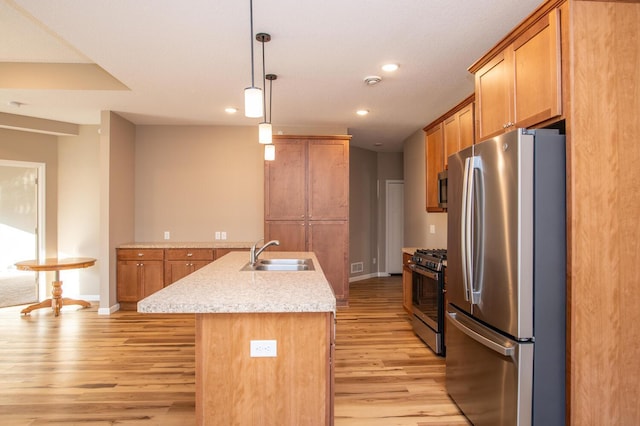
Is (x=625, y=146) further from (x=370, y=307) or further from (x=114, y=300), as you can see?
(x=114, y=300)

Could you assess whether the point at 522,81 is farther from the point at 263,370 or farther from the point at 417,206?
the point at 417,206

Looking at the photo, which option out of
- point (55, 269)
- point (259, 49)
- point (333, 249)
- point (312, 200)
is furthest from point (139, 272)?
point (259, 49)

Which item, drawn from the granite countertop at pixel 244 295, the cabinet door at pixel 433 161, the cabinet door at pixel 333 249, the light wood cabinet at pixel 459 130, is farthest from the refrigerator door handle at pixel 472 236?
the cabinet door at pixel 333 249

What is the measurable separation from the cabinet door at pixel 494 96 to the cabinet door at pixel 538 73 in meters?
0.07

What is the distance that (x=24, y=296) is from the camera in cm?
538

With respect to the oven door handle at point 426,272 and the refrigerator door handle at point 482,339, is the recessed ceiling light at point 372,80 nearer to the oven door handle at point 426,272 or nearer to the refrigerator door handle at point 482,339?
the oven door handle at point 426,272

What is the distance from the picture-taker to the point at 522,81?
6.68 ft

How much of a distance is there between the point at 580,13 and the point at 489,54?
0.69 m

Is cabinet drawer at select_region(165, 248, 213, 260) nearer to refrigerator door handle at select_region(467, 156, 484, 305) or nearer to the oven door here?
the oven door

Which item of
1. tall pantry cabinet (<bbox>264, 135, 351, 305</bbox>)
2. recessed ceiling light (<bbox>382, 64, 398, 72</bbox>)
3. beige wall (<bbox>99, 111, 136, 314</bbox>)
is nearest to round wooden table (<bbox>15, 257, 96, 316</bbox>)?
beige wall (<bbox>99, 111, 136, 314</bbox>)

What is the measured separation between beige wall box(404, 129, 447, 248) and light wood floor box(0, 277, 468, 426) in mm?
1334

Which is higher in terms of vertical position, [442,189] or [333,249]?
[442,189]

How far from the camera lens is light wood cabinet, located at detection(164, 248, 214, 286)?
4809 millimetres

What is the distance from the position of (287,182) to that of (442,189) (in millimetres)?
2150
